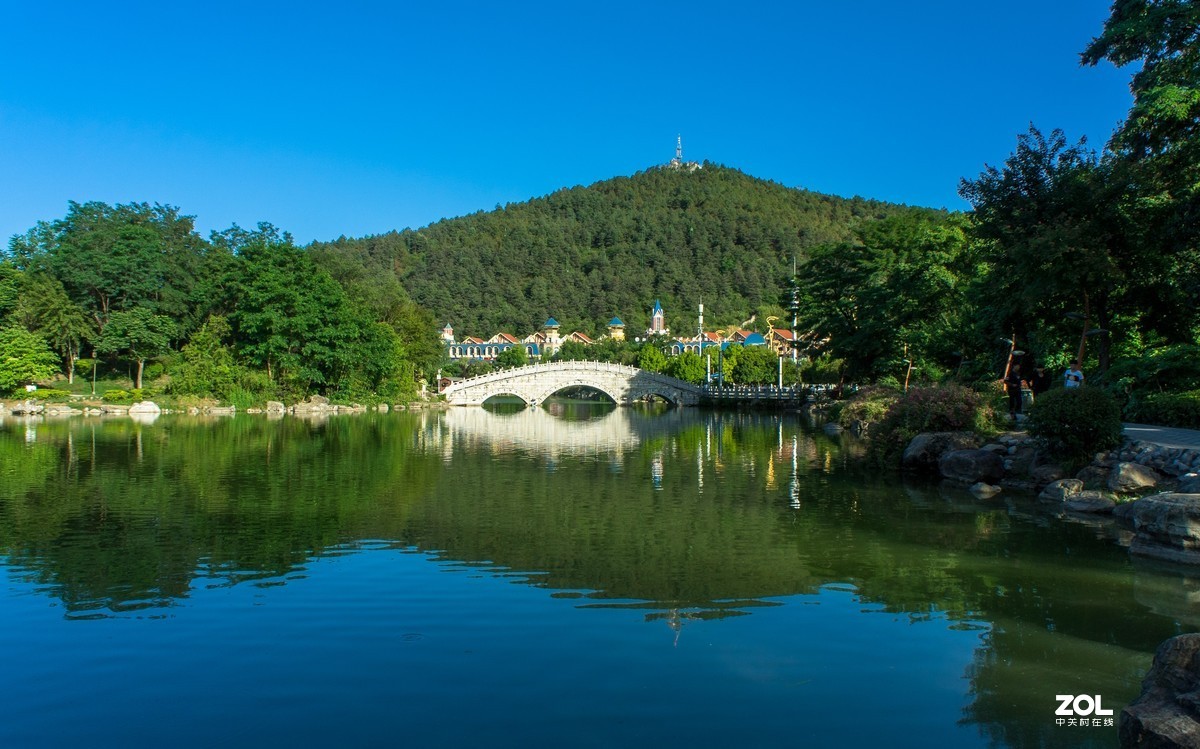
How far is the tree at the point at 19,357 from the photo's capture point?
3406 cm

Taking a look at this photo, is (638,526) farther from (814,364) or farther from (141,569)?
(814,364)

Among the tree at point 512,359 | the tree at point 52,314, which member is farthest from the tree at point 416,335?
the tree at point 512,359

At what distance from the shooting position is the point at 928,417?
16188mm

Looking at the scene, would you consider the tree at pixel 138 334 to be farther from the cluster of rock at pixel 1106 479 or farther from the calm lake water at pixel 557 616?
the cluster of rock at pixel 1106 479

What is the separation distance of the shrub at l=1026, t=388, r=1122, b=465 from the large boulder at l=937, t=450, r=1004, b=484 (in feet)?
3.62

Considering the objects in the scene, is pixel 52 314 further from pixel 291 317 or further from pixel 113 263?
pixel 291 317

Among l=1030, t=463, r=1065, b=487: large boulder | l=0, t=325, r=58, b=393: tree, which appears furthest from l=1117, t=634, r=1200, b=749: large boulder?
l=0, t=325, r=58, b=393: tree

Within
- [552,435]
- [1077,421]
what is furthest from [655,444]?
[1077,421]

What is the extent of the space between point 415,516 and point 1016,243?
44.7 feet

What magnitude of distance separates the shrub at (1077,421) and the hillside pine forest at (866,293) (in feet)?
8.63

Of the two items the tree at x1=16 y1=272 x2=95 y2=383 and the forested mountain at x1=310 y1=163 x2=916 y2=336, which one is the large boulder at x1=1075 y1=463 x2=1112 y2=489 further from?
the forested mountain at x1=310 y1=163 x2=916 y2=336

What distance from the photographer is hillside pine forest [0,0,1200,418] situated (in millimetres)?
14516

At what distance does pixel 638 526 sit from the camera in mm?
9828

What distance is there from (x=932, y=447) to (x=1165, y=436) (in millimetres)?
3962
